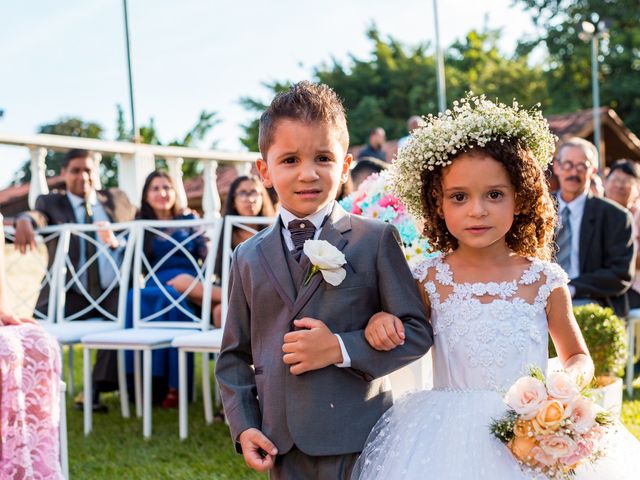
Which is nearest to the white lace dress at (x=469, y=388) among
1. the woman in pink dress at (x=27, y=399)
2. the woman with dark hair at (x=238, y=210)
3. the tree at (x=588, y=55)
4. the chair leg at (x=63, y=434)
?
the woman in pink dress at (x=27, y=399)

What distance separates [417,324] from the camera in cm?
216

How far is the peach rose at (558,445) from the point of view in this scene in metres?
1.90

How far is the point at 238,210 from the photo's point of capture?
5.89m

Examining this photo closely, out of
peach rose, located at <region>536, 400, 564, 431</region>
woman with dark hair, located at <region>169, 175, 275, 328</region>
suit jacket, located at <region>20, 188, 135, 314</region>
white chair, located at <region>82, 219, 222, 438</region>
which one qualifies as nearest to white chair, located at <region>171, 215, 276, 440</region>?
white chair, located at <region>82, 219, 222, 438</region>

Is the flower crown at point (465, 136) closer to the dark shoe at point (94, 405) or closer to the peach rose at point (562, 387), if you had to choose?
the peach rose at point (562, 387)

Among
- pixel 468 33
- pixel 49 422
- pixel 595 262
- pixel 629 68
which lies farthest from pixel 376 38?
pixel 49 422

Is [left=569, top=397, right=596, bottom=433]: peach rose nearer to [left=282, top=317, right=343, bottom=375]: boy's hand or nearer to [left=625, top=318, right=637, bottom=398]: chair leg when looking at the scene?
[left=282, top=317, right=343, bottom=375]: boy's hand

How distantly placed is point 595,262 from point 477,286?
3.71 meters

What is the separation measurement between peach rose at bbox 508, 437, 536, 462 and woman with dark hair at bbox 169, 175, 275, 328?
12.0 ft

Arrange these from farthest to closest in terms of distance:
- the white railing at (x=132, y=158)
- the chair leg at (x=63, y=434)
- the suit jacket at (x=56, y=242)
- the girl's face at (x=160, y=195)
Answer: the white railing at (x=132, y=158) < the girl's face at (x=160, y=195) < the suit jacket at (x=56, y=242) < the chair leg at (x=63, y=434)

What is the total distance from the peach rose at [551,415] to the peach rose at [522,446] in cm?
7

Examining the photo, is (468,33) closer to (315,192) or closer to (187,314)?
(187,314)

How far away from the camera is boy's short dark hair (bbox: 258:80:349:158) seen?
7.09 feet

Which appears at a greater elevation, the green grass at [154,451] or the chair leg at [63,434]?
the chair leg at [63,434]
